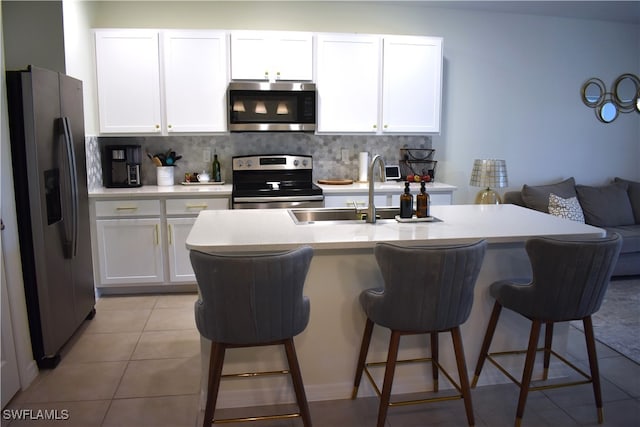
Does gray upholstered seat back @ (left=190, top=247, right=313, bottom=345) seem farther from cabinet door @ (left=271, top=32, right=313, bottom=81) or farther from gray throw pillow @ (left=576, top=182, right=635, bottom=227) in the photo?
gray throw pillow @ (left=576, top=182, right=635, bottom=227)

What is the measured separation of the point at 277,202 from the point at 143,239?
1.13 metres

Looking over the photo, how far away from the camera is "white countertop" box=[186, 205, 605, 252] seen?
215 cm

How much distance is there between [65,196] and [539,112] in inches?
174

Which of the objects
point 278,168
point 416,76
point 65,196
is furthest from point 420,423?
point 416,76

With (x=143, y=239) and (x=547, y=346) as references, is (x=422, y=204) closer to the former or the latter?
(x=547, y=346)

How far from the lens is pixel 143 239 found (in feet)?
13.1

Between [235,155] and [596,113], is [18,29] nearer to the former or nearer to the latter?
[235,155]

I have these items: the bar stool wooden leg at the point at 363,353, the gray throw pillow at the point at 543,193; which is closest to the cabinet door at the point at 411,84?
the gray throw pillow at the point at 543,193

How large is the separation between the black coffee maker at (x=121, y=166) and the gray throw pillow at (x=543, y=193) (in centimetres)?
358

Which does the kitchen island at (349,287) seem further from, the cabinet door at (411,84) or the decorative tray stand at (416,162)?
the decorative tray stand at (416,162)

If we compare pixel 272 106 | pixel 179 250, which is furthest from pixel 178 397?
pixel 272 106

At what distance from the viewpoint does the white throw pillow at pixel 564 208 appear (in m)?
4.48

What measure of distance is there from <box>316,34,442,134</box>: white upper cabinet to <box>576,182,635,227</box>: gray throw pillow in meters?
1.75

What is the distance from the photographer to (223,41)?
4.05 metres
